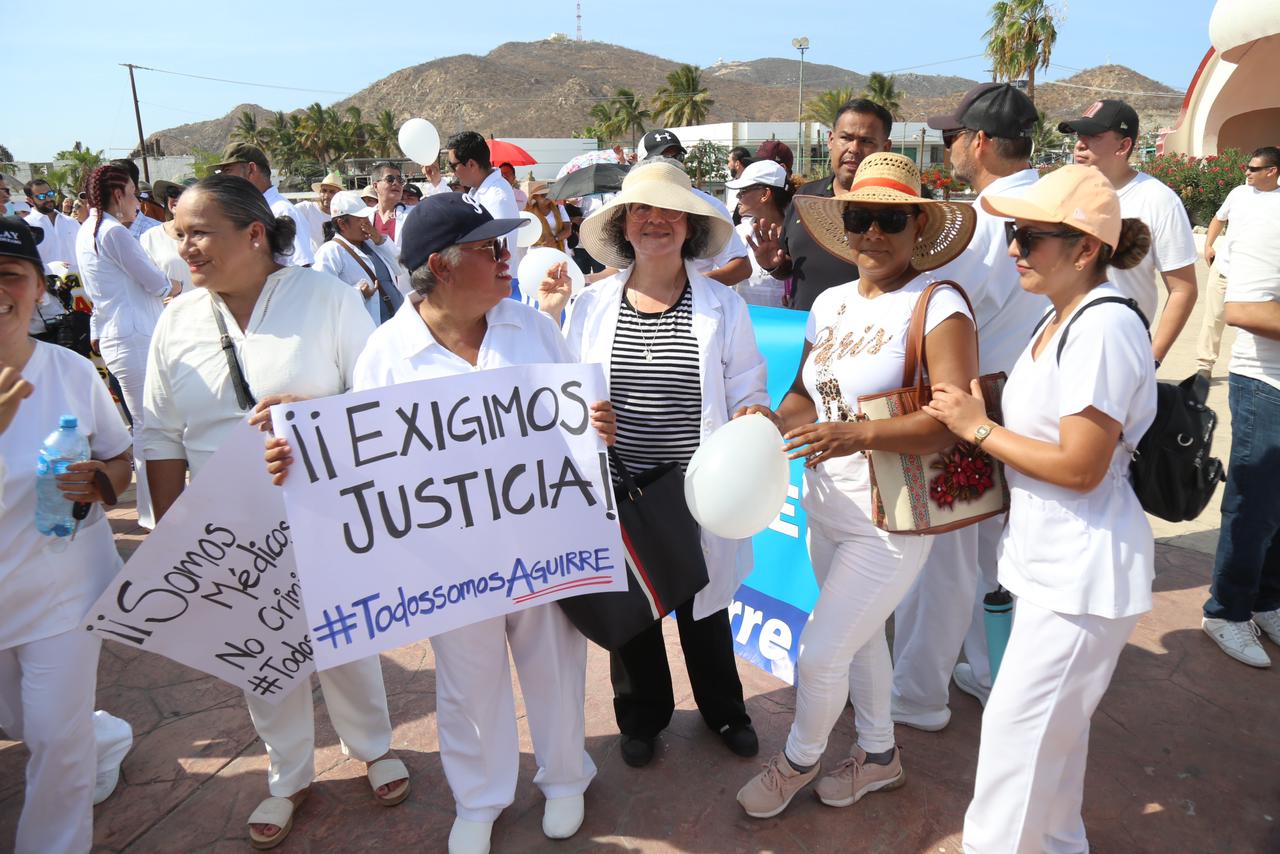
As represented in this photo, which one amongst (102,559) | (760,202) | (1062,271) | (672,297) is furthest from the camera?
(760,202)

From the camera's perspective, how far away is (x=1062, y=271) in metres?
2.08

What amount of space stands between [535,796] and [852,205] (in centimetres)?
234

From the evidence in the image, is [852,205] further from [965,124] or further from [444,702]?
[444,702]

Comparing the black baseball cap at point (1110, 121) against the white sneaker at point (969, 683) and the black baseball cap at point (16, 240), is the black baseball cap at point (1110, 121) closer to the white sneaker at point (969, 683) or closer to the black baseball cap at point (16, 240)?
the white sneaker at point (969, 683)

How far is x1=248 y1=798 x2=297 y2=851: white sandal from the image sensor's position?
9.03 feet

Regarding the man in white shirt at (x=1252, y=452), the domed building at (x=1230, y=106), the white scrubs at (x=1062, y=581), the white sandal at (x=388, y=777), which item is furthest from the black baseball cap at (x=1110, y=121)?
the domed building at (x=1230, y=106)

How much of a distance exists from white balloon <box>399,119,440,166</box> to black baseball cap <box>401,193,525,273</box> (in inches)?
257

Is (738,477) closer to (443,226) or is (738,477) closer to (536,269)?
(443,226)

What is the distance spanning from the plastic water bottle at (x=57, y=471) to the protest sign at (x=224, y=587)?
0.24 meters

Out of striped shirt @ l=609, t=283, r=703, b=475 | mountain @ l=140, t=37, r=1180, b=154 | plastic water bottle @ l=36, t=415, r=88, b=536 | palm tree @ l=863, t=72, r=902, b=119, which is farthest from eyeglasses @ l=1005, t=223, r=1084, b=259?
mountain @ l=140, t=37, r=1180, b=154

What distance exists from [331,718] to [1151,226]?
4.11m

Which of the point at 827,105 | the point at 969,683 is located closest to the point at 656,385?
the point at 969,683

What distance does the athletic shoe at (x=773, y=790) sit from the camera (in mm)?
2740

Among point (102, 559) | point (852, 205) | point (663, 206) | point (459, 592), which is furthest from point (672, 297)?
point (102, 559)
